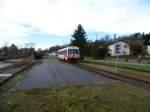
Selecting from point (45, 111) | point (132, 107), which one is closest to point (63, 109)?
point (45, 111)

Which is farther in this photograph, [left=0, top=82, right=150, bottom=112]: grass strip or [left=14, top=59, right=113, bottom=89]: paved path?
[left=14, top=59, right=113, bottom=89]: paved path

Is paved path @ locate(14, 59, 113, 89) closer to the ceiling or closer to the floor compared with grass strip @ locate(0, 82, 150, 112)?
closer to the floor

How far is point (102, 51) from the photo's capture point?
78.4 m

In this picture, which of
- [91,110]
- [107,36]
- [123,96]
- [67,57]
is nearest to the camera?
[91,110]

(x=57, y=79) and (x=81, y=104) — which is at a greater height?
(x=81, y=104)

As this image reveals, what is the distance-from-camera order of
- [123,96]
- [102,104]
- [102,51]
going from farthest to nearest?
1. [102,51]
2. [123,96]
3. [102,104]

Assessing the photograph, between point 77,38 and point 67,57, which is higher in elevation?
point 77,38

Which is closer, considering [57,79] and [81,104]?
[81,104]

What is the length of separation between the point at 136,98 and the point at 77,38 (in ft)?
250

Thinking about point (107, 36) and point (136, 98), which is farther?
point (107, 36)

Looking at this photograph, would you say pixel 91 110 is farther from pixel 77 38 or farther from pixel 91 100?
pixel 77 38

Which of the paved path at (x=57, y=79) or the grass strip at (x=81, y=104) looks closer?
the grass strip at (x=81, y=104)

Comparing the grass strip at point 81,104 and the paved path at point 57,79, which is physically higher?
the grass strip at point 81,104

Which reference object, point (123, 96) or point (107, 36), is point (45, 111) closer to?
point (123, 96)
